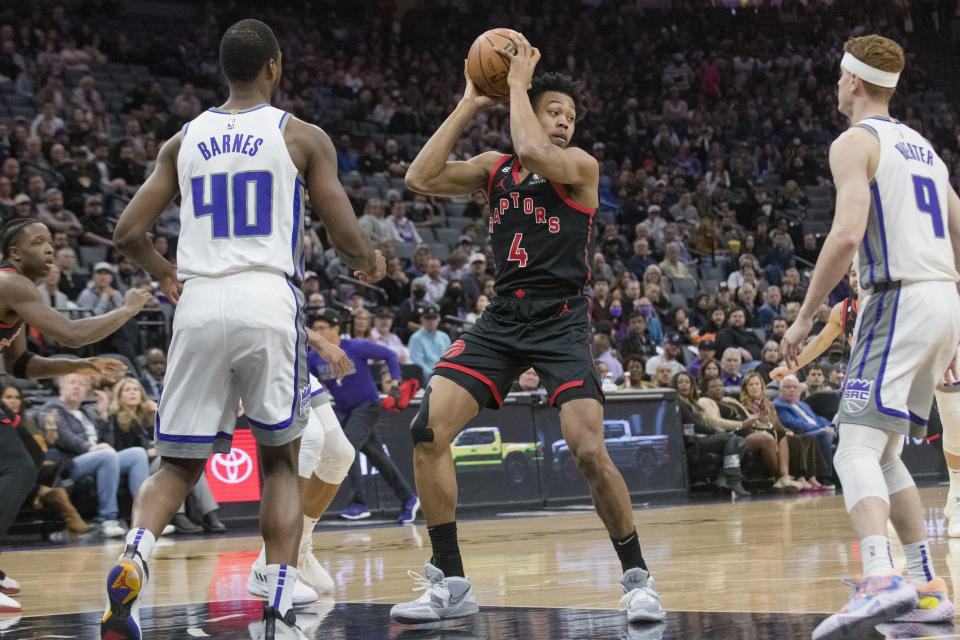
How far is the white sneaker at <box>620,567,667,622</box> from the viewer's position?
477 cm

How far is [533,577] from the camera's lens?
21.8 ft

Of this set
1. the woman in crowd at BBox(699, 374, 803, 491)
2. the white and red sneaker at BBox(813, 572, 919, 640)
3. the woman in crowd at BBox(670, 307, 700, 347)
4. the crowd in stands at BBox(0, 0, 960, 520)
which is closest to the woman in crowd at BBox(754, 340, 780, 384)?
the crowd in stands at BBox(0, 0, 960, 520)

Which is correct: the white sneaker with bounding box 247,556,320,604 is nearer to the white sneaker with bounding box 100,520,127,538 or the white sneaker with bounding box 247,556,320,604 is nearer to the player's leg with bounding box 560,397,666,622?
the player's leg with bounding box 560,397,666,622

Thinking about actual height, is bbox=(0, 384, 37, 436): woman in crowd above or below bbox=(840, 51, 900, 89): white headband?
below

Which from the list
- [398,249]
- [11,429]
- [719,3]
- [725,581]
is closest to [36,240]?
[11,429]

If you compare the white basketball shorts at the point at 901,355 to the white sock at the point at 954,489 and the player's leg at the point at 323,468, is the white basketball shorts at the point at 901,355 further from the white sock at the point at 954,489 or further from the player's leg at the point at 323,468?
the white sock at the point at 954,489

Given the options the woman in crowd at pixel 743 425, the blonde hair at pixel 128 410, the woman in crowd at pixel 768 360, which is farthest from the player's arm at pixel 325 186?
the woman in crowd at pixel 768 360

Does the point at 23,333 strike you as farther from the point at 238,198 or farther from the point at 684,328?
the point at 684,328

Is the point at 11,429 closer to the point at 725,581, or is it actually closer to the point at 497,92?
the point at 497,92

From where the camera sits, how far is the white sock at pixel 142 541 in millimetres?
4176

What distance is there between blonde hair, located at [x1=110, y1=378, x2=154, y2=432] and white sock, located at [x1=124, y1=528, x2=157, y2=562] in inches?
288

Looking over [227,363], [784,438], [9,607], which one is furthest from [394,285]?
[227,363]

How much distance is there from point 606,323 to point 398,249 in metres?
3.22

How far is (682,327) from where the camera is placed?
1673cm
